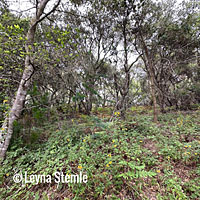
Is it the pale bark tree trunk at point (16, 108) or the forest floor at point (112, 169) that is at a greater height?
the pale bark tree trunk at point (16, 108)

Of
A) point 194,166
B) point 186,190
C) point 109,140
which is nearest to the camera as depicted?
point 186,190

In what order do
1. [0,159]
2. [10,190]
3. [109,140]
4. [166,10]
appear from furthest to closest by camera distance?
[166,10] < [109,140] < [0,159] < [10,190]

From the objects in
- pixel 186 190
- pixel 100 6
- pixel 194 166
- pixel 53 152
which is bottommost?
pixel 186 190

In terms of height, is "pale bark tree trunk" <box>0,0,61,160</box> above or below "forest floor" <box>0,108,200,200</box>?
above

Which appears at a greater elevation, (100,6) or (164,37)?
(100,6)

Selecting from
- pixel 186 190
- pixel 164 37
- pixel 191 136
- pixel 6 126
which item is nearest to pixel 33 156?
pixel 6 126

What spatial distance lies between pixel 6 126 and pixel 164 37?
22.9 ft

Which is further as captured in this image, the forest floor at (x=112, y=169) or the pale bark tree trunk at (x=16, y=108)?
the pale bark tree trunk at (x=16, y=108)

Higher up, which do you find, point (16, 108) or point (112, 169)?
point (16, 108)

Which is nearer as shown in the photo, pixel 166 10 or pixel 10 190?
pixel 10 190

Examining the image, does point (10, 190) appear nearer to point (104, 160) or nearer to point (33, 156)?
point (33, 156)

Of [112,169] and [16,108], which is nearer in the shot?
[112,169]

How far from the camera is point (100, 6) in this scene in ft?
14.5

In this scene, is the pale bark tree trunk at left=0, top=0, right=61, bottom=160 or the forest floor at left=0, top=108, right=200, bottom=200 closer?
the forest floor at left=0, top=108, right=200, bottom=200
